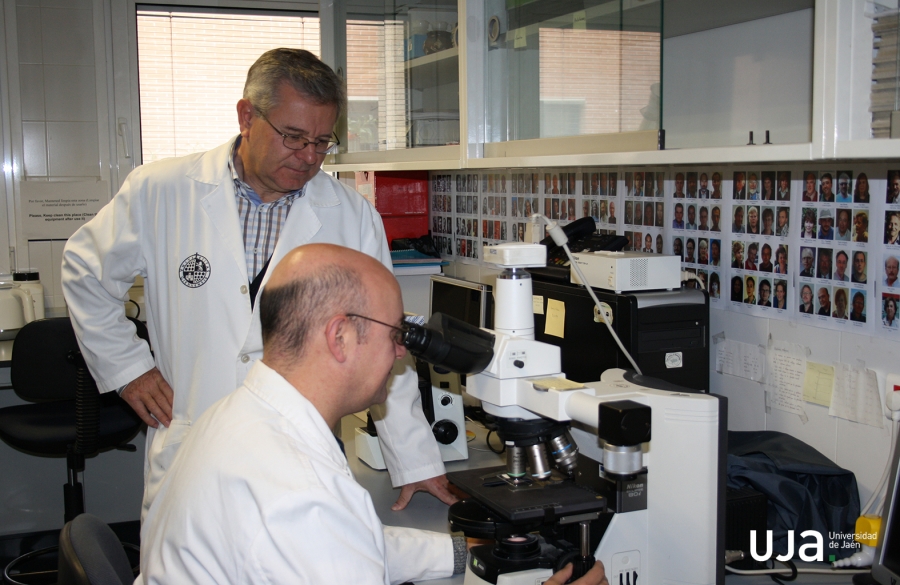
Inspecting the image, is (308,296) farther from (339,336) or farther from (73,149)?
(73,149)

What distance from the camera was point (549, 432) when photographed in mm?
1247

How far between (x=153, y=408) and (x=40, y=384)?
1.26 meters

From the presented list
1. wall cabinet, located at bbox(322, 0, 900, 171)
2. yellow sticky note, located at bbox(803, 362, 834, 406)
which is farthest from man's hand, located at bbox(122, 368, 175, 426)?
yellow sticky note, located at bbox(803, 362, 834, 406)

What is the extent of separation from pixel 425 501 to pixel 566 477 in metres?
0.58

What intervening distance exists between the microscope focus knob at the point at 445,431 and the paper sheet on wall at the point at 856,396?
35.1 inches

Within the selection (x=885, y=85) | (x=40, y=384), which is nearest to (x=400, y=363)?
(x=885, y=85)

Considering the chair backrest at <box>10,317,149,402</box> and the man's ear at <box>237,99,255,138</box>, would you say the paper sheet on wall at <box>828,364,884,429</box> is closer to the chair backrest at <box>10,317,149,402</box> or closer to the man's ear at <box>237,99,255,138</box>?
the man's ear at <box>237,99,255,138</box>

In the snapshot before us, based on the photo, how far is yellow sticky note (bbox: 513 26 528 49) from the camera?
190 centimetres

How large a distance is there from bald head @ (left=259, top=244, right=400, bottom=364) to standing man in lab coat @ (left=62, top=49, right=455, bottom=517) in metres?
0.63

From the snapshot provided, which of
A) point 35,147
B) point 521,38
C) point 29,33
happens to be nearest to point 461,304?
point 521,38

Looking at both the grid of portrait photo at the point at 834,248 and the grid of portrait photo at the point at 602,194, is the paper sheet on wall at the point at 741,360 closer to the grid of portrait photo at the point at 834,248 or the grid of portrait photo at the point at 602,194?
the grid of portrait photo at the point at 834,248

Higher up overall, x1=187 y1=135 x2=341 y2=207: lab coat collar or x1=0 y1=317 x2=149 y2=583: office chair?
x1=187 y1=135 x2=341 y2=207: lab coat collar

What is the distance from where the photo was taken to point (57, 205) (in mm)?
3734

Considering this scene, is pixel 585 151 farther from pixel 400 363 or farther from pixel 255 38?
pixel 255 38
